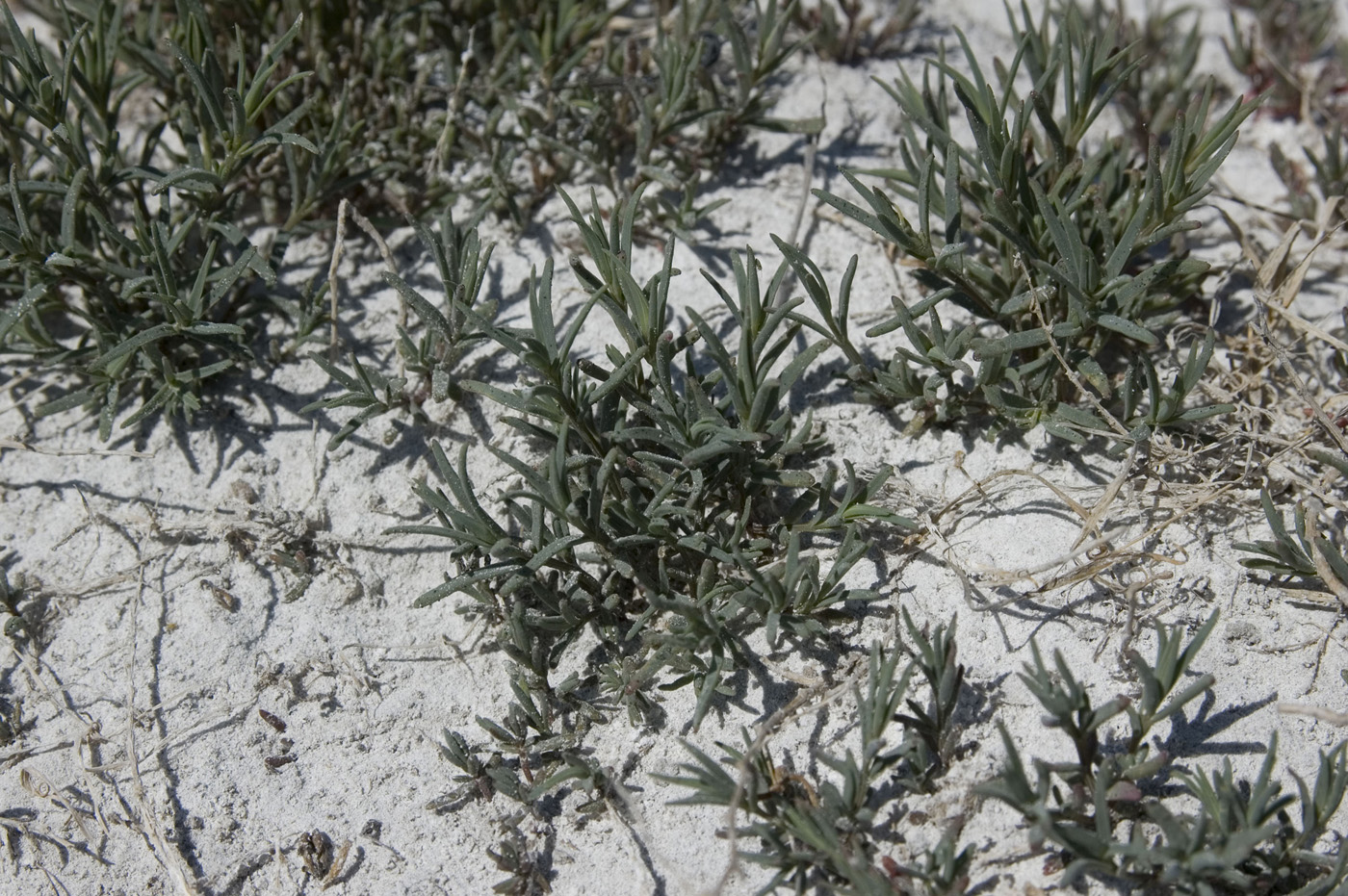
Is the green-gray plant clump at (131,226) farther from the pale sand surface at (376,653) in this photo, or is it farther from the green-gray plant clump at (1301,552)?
the green-gray plant clump at (1301,552)

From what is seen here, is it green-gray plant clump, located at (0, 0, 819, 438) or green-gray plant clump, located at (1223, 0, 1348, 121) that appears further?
green-gray plant clump, located at (1223, 0, 1348, 121)

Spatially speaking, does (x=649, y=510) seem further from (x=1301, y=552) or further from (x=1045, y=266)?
(x=1301, y=552)

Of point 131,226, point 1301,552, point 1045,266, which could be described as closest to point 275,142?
point 131,226

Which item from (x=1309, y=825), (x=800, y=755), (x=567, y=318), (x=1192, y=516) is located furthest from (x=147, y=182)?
(x=1309, y=825)

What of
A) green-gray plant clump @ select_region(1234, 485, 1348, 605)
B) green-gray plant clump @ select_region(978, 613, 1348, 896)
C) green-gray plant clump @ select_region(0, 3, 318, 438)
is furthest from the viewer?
green-gray plant clump @ select_region(0, 3, 318, 438)

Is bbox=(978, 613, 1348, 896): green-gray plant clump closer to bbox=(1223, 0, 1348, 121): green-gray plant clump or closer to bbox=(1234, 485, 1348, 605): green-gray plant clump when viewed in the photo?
bbox=(1234, 485, 1348, 605): green-gray plant clump

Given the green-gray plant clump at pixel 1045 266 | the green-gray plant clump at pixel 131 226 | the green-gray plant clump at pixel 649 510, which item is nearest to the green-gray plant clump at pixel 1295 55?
the green-gray plant clump at pixel 1045 266

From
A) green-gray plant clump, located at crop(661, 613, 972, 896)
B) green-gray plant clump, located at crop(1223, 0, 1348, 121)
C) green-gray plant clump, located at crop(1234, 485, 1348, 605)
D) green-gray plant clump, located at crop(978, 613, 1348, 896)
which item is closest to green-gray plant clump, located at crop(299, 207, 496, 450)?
green-gray plant clump, located at crop(661, 613, 972, 896)
